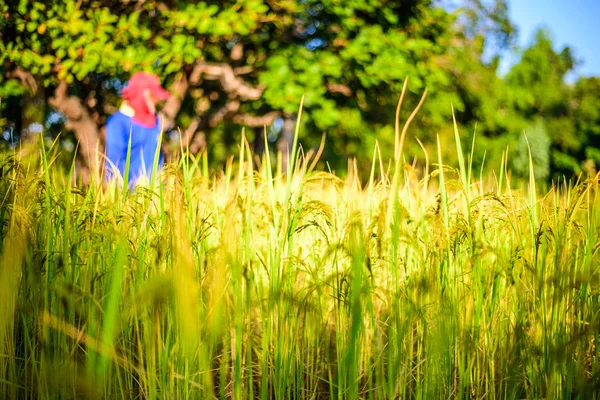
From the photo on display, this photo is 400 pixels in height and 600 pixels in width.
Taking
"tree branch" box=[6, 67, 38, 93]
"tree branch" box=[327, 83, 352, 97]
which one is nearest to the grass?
"tree branch" box=[327, 83, 352, 97]

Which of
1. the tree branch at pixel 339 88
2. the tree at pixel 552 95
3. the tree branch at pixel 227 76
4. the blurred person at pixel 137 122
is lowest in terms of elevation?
the blurred person at pixel 137 122

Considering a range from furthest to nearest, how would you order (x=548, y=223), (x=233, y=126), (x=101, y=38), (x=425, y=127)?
1. (x=425, y=127)
2. (x=233, y=126)
3. (x=101, y=38)
4. (x=548, y=223)

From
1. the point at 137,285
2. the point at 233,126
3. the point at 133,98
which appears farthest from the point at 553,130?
Result: the point at 137,285

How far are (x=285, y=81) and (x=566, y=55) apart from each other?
122 feet

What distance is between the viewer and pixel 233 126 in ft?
31.8

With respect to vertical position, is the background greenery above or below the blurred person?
above

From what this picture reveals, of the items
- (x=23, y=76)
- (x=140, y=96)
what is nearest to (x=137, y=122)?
(x=140, y=96)

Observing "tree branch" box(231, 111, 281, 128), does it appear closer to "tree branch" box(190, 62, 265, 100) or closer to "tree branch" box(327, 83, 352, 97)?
"tree branch" box(190, 62, 265, 100)

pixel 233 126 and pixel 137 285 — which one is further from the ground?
pixel 233 126

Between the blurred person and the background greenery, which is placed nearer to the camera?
the blurred person

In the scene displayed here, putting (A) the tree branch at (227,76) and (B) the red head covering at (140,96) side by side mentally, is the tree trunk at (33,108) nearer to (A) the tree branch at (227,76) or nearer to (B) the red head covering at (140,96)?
(A) the tree branch at (227,76)

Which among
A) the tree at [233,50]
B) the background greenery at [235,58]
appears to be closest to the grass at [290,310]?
the background greenery at [235,58]

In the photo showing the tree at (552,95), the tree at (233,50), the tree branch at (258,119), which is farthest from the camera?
the tree at (552,95)

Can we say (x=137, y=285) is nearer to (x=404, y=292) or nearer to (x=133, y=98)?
(x=404, y=292)
